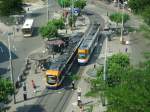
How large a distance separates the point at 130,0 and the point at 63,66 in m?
36.5

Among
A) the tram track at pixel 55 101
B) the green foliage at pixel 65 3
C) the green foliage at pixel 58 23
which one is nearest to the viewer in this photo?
the tram track at pixel 55 101

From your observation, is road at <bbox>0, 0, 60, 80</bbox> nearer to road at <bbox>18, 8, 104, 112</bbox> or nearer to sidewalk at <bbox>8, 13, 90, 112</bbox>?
sidewalk at <bbox>8, 13, 90, 112</bbox>

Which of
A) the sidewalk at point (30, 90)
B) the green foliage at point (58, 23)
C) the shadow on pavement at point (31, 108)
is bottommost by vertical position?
the shadow on pavement at point (31, 108)

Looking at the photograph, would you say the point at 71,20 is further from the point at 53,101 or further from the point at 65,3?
the point at 53,101

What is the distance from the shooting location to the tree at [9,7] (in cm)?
8006

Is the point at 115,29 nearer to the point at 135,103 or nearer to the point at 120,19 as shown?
the point at 120,19

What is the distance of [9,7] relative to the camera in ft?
263

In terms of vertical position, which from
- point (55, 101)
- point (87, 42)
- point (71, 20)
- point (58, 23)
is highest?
point (71, 20)

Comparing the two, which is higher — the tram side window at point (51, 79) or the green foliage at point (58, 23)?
the green foliage at point (58, 23)

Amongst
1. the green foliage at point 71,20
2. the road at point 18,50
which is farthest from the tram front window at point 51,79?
the green foliage at point 71,20

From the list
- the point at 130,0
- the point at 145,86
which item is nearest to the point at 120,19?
the point at 130,0

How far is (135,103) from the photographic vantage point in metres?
21.9

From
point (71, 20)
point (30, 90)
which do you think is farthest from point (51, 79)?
point (71, 20)

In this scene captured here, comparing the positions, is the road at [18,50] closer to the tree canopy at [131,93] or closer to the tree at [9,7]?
the tree at [9,7]
